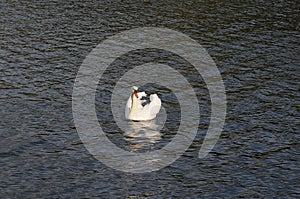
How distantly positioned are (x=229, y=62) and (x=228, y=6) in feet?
53.9

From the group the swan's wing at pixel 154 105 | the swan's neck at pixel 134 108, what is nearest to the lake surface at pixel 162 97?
the swan's wing at pixel 154 105

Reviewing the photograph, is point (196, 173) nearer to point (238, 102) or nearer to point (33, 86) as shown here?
point (238, 102)

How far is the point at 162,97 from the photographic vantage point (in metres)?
42.8

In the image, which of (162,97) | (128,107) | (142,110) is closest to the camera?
(142,110)

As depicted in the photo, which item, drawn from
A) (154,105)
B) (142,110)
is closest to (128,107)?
(142,110)

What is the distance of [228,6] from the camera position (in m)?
64.2

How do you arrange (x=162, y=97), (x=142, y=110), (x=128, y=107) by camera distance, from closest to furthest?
(x=142, y=110) → (x=128, y=107) → (x=162, y=97)

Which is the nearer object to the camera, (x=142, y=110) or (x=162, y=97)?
(x=142, y=110)

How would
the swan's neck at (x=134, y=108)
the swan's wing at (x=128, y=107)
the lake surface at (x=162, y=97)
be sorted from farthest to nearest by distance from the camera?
the swan's wing at (x=128, y=107) → the swan's neck at (x=134, y=108) → the lake surface at (x=162, y=97)

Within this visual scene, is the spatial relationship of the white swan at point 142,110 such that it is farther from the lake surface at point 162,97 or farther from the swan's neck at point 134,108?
the lake surface at point 162,97

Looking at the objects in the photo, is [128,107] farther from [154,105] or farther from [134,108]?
[154,105]

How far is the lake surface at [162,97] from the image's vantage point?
3178 centimetres

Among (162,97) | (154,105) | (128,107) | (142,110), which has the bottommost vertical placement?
(142,110)

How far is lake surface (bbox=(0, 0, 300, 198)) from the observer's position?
31.8 metres
